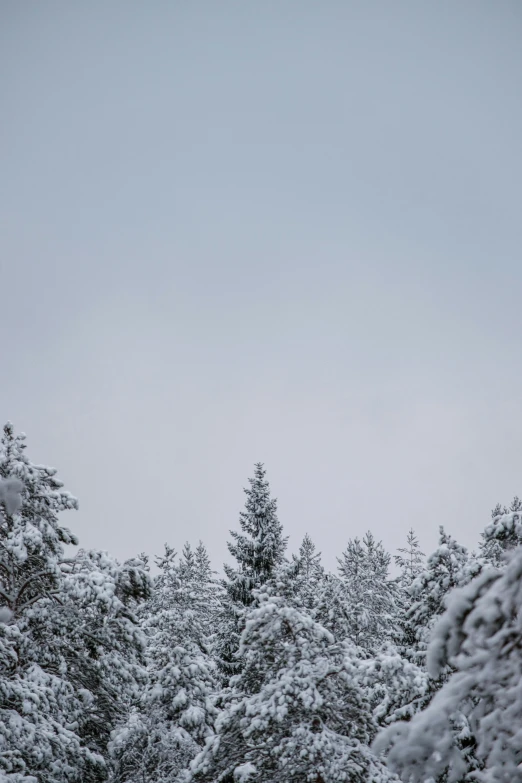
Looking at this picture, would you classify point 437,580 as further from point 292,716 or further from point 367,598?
point 367,598

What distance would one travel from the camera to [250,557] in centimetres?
2392

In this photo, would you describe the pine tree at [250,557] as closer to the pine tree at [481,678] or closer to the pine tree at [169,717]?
the pine tree at [169,717]

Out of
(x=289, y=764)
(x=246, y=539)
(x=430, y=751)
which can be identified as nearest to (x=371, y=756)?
(x=289, y=764)

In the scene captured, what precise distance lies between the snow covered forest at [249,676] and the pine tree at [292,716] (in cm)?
2

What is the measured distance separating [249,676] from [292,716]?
1264 mm

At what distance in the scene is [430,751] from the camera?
3.54 m

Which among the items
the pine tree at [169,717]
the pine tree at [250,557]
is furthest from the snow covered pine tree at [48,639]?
the pine tree at [250,557]

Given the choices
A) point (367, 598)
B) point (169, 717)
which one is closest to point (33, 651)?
point (169, 717)

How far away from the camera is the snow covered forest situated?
3.57 meters

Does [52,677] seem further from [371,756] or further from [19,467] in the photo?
[371,756]

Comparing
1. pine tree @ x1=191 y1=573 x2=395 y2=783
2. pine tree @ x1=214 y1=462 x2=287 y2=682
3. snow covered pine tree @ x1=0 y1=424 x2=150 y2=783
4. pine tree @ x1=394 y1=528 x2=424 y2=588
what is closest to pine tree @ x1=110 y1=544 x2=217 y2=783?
snow covered pine tree @ x1=0 y1=424 x2=150 y2=783

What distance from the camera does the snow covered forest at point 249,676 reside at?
3.57 metres

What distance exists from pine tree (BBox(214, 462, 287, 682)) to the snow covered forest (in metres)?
3.79

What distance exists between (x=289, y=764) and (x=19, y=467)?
24.7 ft
